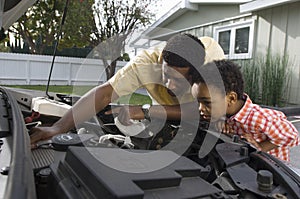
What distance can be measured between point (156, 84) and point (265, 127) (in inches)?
29.4

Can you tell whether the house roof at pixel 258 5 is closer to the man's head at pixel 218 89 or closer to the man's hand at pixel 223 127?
the man's head at pixel 218 89

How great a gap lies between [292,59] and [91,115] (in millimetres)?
5639

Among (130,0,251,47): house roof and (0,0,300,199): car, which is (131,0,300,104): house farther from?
(0,0,300,199): car

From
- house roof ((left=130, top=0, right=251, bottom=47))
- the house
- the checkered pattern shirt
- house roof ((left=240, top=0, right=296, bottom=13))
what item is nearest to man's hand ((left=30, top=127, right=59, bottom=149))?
the checkered pattern shirt

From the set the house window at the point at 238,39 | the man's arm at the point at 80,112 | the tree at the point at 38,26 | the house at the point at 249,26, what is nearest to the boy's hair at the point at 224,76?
the man's arm at the point at 80,112

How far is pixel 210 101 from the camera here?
138 cm

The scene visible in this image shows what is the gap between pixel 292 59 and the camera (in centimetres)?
597

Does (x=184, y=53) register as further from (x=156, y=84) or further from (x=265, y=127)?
(x=265, y=127)

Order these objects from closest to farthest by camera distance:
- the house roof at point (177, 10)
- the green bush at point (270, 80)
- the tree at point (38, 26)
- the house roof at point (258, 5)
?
the house roof at point (258, 5), the green bush at point (270, 80), the house roof at point (177, 10), the tree at point (38, 26)

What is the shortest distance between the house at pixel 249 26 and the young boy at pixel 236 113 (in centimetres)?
327

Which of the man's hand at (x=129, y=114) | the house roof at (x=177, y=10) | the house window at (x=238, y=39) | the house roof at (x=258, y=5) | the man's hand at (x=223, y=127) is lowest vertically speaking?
the man's hand at (x=223, y=127)

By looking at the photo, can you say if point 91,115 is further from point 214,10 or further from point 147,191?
point 214,10

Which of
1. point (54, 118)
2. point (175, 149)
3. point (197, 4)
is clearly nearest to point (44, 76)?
point (197, 4)

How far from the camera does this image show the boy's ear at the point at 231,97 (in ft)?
4.85
